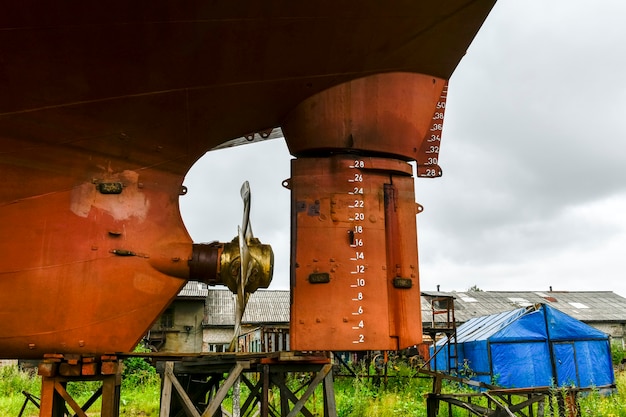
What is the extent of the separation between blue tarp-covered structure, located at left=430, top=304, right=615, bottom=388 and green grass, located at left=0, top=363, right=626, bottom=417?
0.99 metres

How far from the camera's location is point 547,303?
106ft

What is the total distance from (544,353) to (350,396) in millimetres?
6990

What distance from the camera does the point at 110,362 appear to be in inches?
195

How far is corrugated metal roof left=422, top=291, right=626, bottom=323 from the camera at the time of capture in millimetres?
30367

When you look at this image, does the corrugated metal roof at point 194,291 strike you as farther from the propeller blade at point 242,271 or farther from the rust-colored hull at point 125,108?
the rust-colored hull at point 125,108

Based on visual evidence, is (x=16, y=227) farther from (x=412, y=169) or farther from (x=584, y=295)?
(x=584, y=295)

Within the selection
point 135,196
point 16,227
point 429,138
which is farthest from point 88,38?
point 429,138

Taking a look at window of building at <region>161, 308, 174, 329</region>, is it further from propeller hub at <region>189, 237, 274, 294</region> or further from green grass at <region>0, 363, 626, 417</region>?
propeller hub at <region>189, 237, 274, 294</region>

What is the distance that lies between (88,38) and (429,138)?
4.16 meters

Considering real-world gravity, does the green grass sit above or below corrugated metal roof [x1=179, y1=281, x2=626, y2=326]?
below

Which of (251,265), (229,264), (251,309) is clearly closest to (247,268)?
(251,265)

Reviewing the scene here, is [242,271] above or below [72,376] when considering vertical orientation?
above

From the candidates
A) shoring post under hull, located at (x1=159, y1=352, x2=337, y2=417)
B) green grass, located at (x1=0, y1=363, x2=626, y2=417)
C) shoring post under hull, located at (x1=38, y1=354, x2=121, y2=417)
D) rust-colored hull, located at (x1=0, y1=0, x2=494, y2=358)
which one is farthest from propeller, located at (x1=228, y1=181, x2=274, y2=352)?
green grass, located at (x1=0, y1=363, x2=626, y2=417)

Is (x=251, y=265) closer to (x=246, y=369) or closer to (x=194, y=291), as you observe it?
(x=246, y=369)
